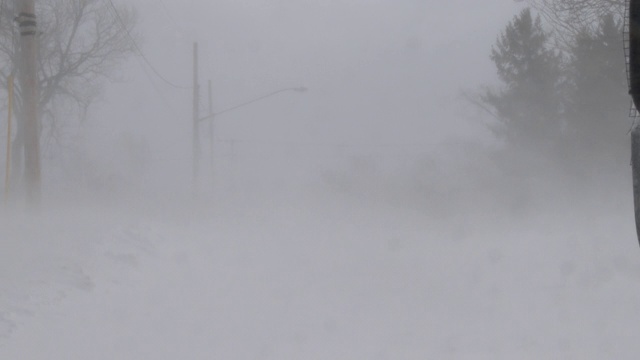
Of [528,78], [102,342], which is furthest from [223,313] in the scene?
[528,78]

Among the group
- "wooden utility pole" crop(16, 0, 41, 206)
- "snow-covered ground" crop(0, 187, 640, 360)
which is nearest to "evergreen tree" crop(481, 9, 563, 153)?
"snow-covered ground" crop(0, 187, 640, 360)

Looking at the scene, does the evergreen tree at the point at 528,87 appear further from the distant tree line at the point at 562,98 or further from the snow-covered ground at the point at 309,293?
the snow-covered ground at the point at 309,293

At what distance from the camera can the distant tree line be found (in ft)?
62.0

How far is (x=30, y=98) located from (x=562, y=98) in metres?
18.9

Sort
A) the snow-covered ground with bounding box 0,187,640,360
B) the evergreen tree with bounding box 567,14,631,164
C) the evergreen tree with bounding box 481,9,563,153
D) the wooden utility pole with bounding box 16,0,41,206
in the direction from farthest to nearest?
the evergreen tree with bounding box 481,9,563,153
the evergreen tree with bounding box 567,14,631,164
the wooden utility pole with bounding box 16,0,41,206
the snow-covered ground with bounding box 0,187,640,360

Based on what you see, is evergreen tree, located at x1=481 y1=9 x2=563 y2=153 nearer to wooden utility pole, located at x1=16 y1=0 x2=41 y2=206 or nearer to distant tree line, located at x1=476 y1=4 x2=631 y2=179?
distant tree line, located at x1=476 y1=4 x2=631 y2=179

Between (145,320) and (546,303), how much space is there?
5573mm

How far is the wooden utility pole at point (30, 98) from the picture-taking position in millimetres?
12617

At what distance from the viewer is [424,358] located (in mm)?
8781

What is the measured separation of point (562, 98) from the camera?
26.9 m

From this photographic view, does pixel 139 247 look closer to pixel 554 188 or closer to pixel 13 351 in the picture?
pixel 13 351

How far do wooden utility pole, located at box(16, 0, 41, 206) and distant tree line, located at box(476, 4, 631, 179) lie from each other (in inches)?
383

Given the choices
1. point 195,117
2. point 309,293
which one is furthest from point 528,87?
point 309,293

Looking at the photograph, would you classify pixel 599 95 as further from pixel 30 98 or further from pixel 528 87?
pixel 30 98
